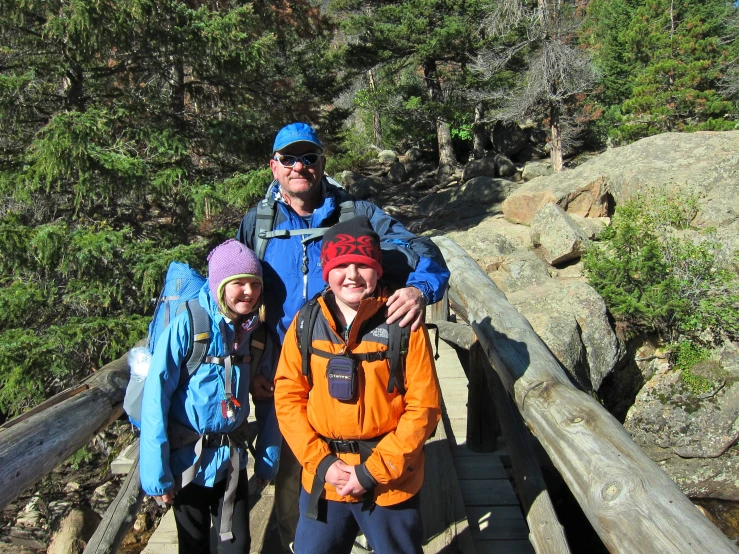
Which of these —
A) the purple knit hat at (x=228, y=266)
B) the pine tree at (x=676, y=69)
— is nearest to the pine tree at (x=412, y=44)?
the pine tree at (x=676, y=69)

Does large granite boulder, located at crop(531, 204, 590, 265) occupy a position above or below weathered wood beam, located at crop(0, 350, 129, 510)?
below

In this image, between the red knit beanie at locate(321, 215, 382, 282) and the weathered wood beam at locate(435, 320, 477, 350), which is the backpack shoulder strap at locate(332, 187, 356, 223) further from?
the weathered wood beam at locate(435, 320, 477, 350)

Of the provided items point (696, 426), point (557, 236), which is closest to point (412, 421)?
point (696, 426)

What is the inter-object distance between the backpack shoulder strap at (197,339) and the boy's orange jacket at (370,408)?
368mm

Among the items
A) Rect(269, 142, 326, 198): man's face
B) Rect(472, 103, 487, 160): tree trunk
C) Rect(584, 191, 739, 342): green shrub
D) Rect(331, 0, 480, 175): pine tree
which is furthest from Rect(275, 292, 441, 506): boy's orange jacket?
Rect(472, 103, 487, 160): tree trunk

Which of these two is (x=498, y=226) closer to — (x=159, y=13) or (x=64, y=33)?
(x=159, y=13)

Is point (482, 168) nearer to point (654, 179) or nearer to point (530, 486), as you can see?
point (654, 179)

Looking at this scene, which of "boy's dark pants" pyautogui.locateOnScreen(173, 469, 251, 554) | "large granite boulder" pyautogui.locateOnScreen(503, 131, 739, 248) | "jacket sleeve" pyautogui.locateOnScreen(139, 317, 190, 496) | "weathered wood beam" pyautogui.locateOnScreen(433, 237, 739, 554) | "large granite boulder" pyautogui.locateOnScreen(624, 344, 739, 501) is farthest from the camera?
"large granite boulder" pyautogui.locateOnScreen(503, 131, 739, 248)

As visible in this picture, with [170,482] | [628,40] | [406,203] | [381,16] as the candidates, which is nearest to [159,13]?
[170,482]

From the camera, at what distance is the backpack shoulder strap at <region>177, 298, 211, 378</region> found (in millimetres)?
2293

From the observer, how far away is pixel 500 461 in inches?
171

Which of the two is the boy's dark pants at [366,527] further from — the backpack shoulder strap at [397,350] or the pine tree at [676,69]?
the pine tree at [676,69]

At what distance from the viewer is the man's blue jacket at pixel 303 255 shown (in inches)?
97.0

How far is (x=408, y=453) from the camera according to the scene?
2.02 metres
